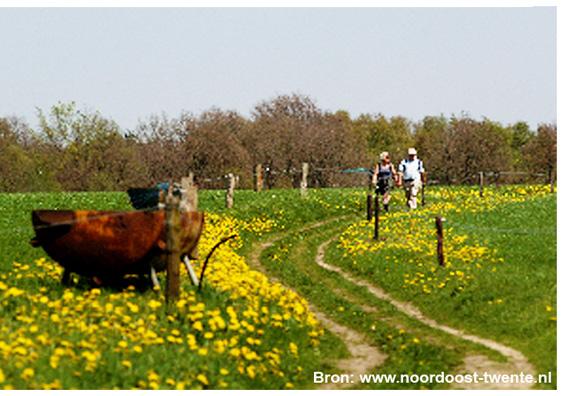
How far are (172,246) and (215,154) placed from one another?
7660cm

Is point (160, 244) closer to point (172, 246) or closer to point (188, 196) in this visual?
point (172, 246)

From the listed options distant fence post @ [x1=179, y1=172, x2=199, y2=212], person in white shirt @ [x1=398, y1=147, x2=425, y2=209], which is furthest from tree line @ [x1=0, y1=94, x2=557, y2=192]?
distant fence post @ [x1=179, y1=172, x2=199, y2=212]

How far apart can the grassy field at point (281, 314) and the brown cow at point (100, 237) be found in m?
0.56

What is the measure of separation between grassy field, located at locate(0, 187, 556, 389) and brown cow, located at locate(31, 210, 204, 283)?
560 mm

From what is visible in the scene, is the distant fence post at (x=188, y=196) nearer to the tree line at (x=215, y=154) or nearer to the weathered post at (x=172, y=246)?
the weathered post at (x=172, y=246)

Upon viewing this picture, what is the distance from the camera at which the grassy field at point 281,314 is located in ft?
36.1

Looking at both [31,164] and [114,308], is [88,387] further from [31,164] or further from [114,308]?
[31,164]

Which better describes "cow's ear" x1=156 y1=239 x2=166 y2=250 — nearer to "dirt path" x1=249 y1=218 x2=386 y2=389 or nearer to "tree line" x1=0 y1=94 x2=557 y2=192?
"dirt path" x1=249 y1=218 x2=386 y2=389

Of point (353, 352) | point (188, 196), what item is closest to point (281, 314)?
point (353, 352)

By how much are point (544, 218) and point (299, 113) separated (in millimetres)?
79475

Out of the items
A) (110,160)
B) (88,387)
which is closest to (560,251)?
(88,387)

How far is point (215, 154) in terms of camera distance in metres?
89.9

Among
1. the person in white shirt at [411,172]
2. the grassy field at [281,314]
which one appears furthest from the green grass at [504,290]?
the person in white shirt at [411,172]

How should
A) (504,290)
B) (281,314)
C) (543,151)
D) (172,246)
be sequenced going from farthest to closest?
1. (543,151)
2. (504,290)
3. (281,314)
4. (172,246)
